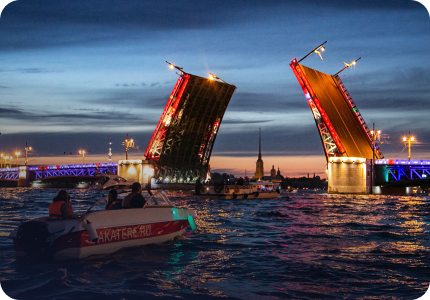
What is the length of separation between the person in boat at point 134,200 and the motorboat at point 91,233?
0.51 feet

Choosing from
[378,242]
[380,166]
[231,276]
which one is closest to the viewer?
[231,276]

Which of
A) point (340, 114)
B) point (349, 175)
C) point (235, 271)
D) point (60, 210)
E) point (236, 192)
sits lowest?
point (236, 192)

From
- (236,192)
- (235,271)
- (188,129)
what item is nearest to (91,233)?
(235,271)

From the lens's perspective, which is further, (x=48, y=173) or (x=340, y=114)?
(x=48, y=173)

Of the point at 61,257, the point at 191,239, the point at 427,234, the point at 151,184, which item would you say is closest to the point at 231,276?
the point at 61,257

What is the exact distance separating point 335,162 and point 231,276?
5141cm

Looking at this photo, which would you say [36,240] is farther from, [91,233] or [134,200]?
[134,200]

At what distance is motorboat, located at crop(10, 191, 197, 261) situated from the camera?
347 inches

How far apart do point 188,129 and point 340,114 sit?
20.3 metres

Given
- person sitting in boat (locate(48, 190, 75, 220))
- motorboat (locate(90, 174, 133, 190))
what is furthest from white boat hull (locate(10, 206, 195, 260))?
motorboat (locate(90, 174, 133, 190))

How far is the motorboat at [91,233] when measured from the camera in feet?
28.9

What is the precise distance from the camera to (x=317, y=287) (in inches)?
301

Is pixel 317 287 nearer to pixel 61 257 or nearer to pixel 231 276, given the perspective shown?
pixel 231 276

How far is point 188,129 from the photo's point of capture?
5703cm
